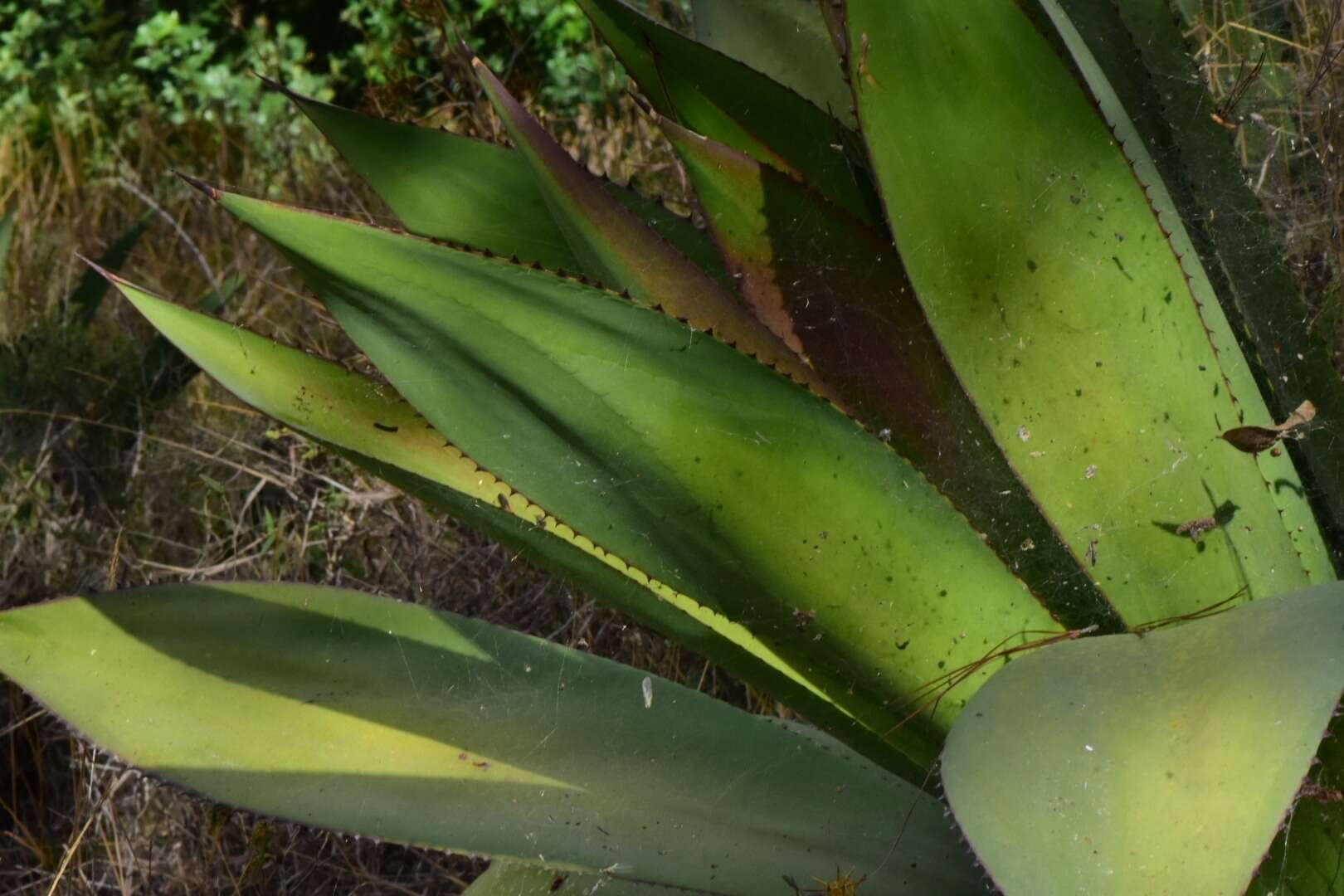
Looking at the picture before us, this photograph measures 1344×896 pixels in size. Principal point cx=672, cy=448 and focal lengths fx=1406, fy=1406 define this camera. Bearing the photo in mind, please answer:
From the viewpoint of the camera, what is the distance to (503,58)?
478 cm

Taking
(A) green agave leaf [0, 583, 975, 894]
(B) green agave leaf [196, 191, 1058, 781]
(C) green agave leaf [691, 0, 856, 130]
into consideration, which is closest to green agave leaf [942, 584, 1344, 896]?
(B) green agave leaf [196, 191, 1058, 781]

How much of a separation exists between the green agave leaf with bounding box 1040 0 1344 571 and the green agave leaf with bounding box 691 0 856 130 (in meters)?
0.29

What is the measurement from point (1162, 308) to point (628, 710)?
526mm

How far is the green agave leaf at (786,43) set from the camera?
4.70 ft

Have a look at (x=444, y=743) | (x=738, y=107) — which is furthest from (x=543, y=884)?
(x=738, y=107)

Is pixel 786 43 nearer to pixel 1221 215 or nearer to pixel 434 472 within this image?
pixel 1221 215

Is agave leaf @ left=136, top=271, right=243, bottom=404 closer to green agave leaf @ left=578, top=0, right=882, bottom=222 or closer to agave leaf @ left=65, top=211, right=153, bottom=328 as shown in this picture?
agave leaf @ left=65, top=211, right=153, bottom=328

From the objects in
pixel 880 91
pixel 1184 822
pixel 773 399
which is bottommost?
pixel 1184 822

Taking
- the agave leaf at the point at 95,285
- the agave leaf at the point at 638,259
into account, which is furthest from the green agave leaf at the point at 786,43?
the agave leaf at the point at 95,285

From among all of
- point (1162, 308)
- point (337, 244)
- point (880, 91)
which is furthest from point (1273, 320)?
point (337, 244)

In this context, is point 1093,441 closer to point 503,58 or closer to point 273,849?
point 273,849

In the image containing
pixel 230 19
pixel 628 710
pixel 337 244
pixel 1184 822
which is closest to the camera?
pixel 1184 822

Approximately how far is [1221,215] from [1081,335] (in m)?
0.27

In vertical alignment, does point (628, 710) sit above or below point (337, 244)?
below
